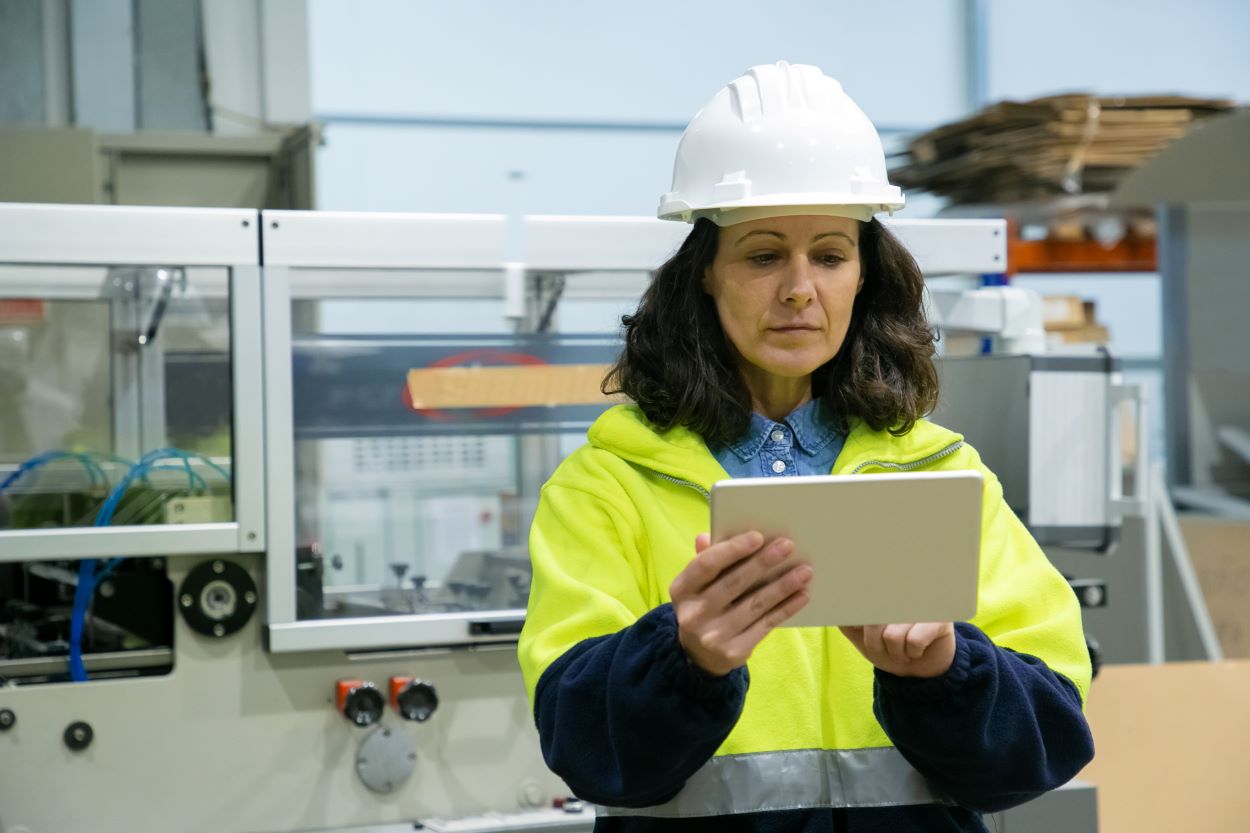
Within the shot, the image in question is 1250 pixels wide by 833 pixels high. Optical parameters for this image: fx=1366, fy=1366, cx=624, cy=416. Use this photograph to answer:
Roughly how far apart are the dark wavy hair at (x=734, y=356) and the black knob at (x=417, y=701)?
2.36 feet

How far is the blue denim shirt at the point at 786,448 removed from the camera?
1165 mm

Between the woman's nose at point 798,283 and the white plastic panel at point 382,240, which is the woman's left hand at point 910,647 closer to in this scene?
the woman's nose at point 798,283

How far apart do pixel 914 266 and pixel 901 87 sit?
16.2 ft

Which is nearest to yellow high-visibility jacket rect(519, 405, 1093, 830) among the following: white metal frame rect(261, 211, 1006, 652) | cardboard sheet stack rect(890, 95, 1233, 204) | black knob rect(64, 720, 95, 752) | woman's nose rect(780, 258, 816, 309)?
woman's nose rect(780, 258, 816, 309)

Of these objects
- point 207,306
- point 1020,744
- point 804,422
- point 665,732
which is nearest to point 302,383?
point 207,306

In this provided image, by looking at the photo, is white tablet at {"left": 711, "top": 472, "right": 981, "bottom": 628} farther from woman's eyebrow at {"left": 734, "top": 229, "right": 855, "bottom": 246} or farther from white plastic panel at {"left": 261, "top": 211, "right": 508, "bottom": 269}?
white plastic panel at {"left": 261, "top": 211, "right": 508, "bottom": 269}

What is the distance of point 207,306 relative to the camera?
6.11ft

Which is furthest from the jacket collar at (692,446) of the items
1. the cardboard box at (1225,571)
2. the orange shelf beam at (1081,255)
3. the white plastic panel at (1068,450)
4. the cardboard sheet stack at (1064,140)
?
the orange shelf beam at (1081,255)

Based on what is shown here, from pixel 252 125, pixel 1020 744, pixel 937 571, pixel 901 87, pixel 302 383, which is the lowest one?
pixel 1020 744

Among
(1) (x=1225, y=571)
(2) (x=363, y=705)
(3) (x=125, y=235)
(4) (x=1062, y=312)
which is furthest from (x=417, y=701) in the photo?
(1) (x=1225, y=571)

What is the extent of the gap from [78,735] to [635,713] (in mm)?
1063

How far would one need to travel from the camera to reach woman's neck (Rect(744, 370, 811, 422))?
4.00 feet

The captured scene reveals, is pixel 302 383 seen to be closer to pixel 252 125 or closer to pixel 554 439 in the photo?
pixel 554 439

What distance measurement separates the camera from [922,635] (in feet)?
3.22
